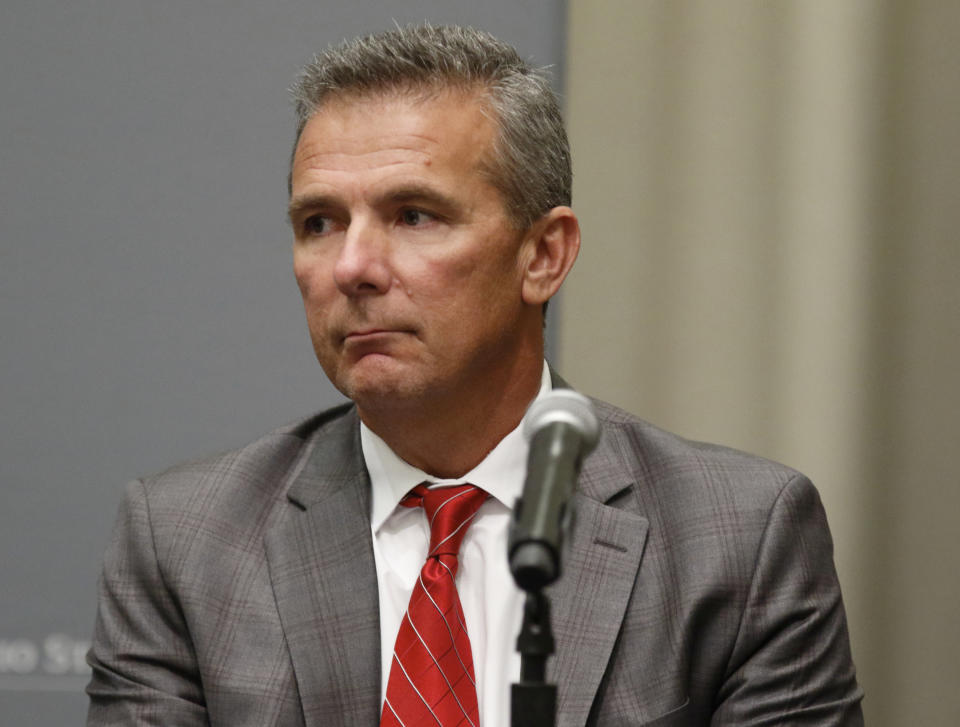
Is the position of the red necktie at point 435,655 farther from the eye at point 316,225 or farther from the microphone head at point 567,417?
the microphone head at point 567,417

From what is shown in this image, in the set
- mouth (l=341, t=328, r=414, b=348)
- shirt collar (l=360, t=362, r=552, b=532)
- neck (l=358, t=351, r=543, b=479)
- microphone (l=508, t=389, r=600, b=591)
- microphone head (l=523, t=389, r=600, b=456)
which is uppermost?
mouth (l=341, t=328, r=414, b=348)

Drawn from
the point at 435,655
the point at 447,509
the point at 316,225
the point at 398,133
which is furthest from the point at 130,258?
the point at 435,655

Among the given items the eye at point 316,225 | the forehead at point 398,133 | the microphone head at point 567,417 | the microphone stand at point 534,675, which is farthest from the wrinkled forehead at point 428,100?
the microphone stand at point 534,675

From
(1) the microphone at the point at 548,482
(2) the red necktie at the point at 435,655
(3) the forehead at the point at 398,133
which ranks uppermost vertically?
(3) the forehead at the point at 398,133

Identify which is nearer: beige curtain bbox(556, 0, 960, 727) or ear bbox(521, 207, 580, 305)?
ear bbox(521, 207, 580, 305)

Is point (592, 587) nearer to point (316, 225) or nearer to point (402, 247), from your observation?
point (402, 247)

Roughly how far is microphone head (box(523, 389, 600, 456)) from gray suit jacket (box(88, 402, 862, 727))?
63cm

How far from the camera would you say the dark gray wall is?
7.98ft

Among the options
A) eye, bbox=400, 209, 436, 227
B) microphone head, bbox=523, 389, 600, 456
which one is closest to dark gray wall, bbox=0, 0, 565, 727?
eye, bbox=400, 209, 436, 227

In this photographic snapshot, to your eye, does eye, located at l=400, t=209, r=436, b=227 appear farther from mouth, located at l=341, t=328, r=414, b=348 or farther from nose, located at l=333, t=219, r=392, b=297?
mouth, located at l=341, t=328, r=414, b=348

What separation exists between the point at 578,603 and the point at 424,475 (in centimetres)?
33

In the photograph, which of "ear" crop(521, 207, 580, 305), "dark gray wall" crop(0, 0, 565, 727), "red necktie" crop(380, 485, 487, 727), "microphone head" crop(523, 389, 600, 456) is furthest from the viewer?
"dark gray wall" crop(0, 0, 565, 727)

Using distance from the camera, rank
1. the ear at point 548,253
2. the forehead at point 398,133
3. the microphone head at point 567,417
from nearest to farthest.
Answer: the microphone head at point 567,417 → the forehead at point 398,133 → the ear at point 548,253

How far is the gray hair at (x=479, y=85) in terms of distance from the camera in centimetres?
183
